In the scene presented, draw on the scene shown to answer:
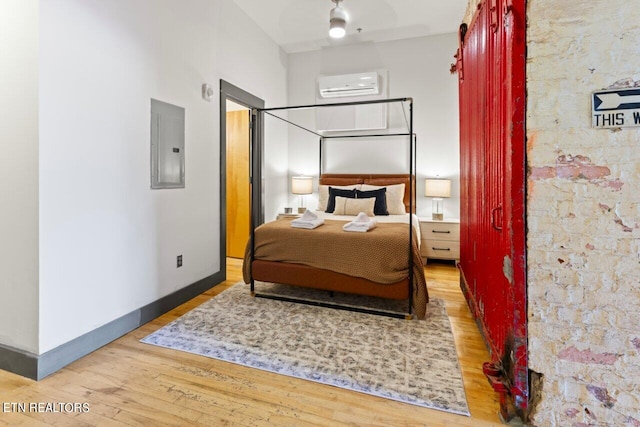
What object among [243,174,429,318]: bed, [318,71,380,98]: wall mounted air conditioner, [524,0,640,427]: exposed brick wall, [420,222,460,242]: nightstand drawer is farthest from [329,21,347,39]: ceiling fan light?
[524,0,640,427]: exposed brick wall

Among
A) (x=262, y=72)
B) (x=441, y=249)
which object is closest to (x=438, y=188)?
(x=441, y=249)

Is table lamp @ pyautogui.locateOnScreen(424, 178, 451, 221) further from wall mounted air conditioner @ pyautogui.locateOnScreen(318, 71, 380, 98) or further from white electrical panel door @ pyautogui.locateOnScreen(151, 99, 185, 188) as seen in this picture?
white electrical panel door @ pyautogui.locateOnScreen(151, 99, 185, 188)

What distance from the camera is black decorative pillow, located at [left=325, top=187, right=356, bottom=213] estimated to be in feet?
13.8

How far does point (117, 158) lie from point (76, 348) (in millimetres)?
1249

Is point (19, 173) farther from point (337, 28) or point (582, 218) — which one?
point (337, 28)

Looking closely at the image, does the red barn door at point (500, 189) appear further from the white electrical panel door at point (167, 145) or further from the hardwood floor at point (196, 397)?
the white electrical panel door at point (167, 145)

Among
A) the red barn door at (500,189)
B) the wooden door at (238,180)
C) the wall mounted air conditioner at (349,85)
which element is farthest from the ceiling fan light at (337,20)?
the red barn door at (500,189)

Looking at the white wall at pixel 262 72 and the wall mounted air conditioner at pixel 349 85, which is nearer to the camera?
the white wall at pixel 262 72

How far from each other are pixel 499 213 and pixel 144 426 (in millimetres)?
1936

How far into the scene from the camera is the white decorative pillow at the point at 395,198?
4.11m

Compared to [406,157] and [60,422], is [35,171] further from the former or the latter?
[406,157]

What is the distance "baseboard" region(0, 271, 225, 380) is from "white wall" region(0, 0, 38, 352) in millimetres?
65

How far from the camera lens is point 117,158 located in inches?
88.2

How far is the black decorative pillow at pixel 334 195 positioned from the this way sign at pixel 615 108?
298 cm
